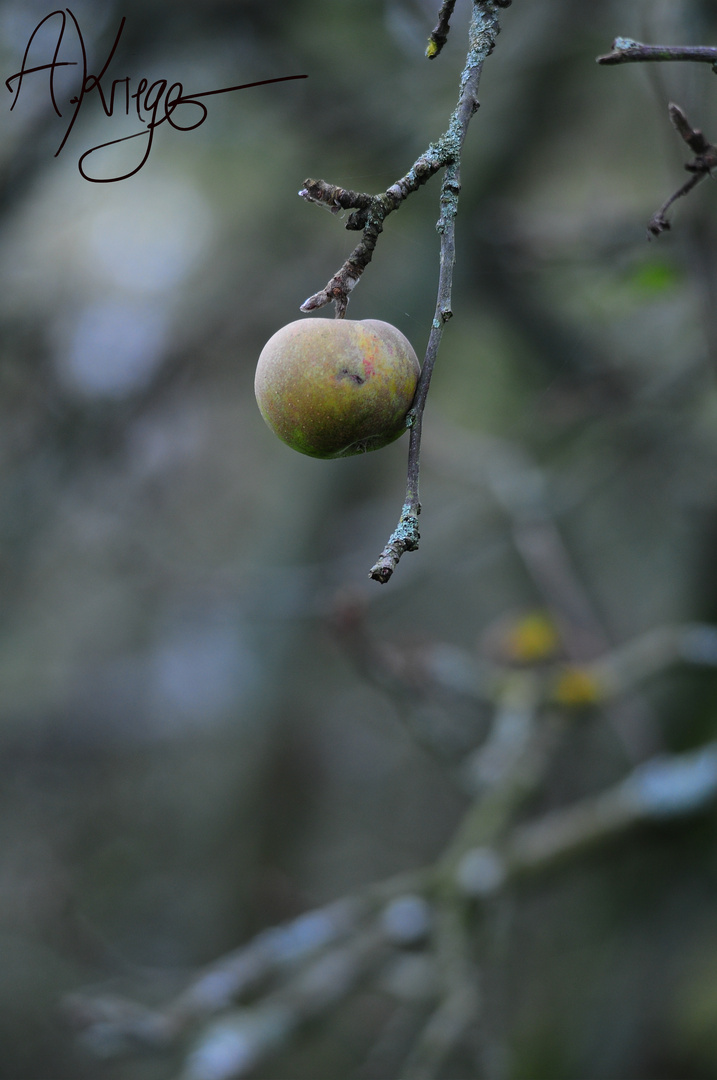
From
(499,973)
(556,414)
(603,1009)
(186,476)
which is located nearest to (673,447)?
(556,414)

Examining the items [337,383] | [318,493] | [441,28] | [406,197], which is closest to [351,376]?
[337,383]

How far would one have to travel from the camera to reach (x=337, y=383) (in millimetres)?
953

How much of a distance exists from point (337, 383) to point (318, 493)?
4.17 meters

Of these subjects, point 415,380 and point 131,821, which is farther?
point 131,821

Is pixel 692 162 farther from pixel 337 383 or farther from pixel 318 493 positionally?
pixel 318 493

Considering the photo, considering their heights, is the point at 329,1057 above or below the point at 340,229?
below

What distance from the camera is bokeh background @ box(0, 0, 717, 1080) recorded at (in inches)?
128

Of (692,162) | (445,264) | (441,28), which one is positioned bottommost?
(445,264)

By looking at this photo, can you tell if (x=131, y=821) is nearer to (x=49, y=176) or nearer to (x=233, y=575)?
(x=233, y=575)

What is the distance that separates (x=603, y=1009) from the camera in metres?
3.31

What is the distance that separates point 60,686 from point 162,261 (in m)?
3.00

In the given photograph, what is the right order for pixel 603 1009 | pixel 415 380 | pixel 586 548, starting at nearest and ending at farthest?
pixel 415 380 → pixel 603 1009 → pixel 586 548

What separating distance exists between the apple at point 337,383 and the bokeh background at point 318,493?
1.40 metres

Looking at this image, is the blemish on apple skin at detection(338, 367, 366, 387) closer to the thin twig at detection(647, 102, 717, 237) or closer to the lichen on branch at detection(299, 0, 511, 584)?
the lichen on branch at detection(299, 0, 511, 584)
